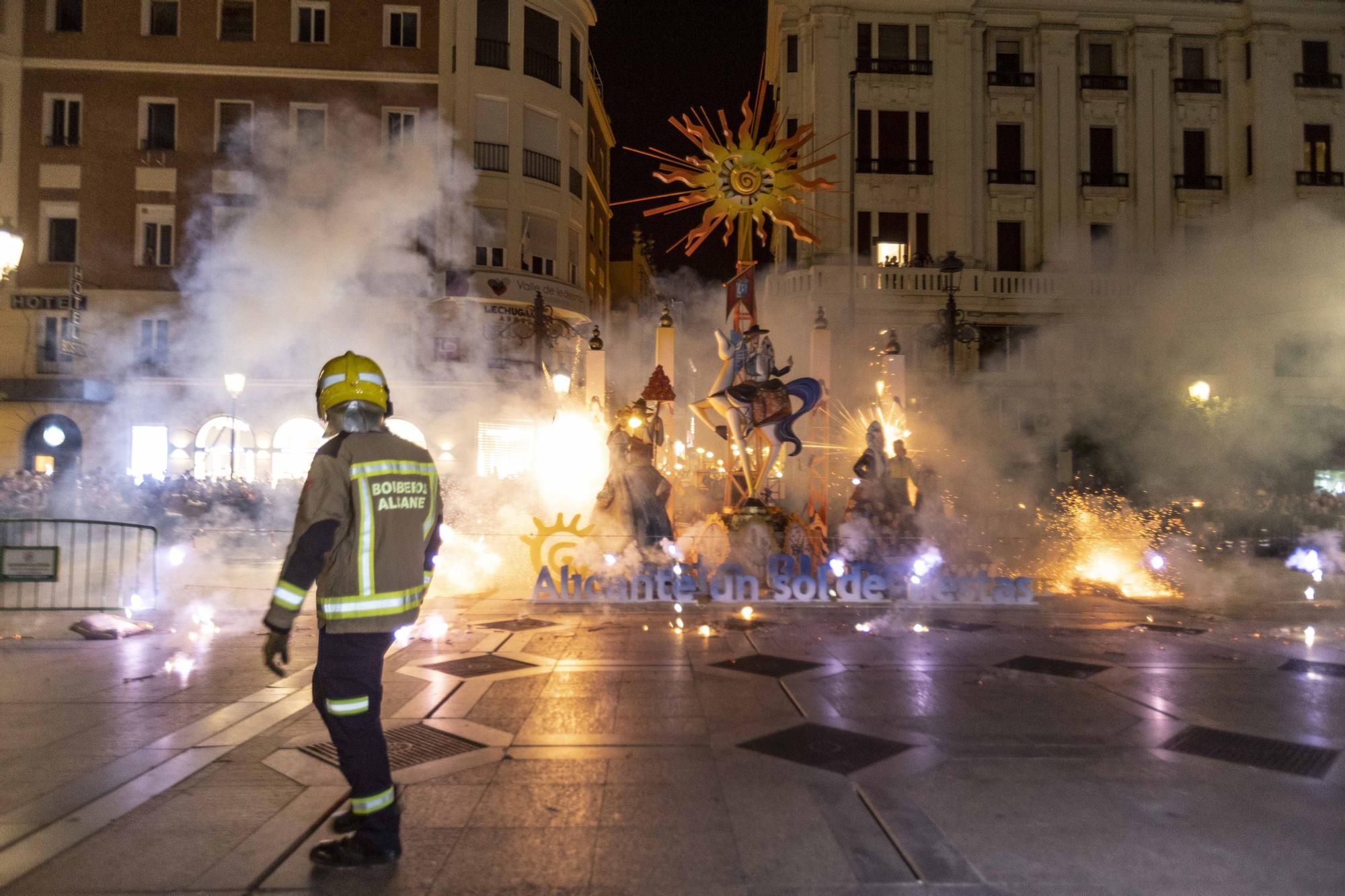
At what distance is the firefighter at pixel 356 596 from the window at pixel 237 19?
24289 mm

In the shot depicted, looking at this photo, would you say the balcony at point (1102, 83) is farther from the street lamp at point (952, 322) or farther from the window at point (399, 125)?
the window at point (399, 125)

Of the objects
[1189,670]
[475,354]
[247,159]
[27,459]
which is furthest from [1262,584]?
[27,459]

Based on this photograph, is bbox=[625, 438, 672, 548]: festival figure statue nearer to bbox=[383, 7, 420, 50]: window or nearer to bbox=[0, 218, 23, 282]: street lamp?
bbox=[0, 218, 23, 282]: street lamp

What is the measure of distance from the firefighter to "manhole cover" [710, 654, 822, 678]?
136 inches

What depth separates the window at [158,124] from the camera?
22844 mm

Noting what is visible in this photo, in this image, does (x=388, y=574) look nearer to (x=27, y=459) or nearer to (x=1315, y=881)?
(x=1315, y=881)

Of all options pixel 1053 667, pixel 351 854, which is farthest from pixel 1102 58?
pixel 351 854

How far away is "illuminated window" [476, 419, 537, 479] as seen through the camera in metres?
21.0

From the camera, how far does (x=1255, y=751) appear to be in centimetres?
452

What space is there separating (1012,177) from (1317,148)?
809 cm

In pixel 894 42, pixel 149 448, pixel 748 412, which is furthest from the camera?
pixel 894 42

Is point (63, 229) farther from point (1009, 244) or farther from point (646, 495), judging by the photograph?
point (1009, 244)

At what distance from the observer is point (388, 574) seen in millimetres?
3430

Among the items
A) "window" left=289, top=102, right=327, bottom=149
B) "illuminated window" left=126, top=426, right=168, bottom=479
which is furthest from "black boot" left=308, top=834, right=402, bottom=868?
"window" left=289, top=102, right=327, bottom=149
